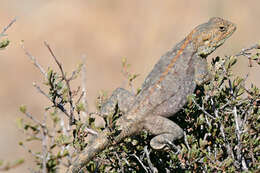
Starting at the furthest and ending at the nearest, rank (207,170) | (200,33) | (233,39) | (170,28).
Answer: (170,28)
(233,39)
(200,33)
(207,170)

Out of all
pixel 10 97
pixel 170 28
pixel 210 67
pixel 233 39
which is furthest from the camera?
pixel 170 28

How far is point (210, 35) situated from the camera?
6809 millimetres

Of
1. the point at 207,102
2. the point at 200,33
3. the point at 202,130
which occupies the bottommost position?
the point at 202,130

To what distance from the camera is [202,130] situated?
5188 millimetres

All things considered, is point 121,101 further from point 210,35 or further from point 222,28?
point 222,28

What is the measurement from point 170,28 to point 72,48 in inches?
225

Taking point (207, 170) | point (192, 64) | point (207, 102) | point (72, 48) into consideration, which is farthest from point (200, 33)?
point (72, 48)

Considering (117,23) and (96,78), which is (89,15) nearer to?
(117,23)

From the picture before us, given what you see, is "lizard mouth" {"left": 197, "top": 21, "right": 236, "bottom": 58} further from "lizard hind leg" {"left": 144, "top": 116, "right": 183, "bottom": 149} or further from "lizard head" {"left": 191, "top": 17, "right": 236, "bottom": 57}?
"lizard hind leg" {"left": 144, "top": 116, "right": 183, "bottom": 149}

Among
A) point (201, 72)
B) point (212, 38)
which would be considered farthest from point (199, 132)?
point (212, 38)

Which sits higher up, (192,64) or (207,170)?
(192,64)

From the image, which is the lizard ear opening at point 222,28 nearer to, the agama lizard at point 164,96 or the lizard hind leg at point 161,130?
the agama lizard at point 164,96

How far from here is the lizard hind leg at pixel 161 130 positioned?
210 inches

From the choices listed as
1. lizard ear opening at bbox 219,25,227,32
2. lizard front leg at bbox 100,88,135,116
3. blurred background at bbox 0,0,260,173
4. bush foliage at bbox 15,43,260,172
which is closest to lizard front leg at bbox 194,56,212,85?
bush foliage at bbox 15,43,260,172
